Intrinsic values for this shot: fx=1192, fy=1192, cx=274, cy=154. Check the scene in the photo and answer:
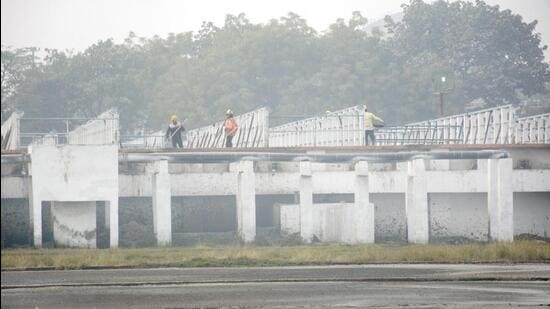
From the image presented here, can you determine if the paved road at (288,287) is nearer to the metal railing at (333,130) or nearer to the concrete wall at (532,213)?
the concrete wall at (532,213)

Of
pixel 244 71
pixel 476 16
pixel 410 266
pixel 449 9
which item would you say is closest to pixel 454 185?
pixel 410 266

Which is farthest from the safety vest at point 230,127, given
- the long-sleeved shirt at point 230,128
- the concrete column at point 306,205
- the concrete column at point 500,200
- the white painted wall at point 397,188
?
the concrete column at point 500,200

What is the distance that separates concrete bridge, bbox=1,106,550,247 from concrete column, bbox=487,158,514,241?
1.4 inches

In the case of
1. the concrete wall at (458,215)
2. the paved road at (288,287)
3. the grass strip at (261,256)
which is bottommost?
the paved road at (288,287)

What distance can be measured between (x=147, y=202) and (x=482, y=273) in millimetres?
20899

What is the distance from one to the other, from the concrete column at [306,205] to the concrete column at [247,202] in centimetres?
173

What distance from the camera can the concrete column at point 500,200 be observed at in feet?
142

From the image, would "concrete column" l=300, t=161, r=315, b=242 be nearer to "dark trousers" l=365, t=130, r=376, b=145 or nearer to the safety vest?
the safety vest

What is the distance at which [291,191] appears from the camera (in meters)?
45.9

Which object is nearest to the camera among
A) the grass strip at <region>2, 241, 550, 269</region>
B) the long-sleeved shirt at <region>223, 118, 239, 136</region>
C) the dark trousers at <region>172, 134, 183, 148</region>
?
the grass strip at <region>2, 241, 550, 269</region>

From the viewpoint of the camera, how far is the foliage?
7925 centimetres

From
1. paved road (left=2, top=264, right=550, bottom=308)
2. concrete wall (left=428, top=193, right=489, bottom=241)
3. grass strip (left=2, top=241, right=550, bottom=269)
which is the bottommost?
paved road (left=2, top=264, right=550, bottom=308)

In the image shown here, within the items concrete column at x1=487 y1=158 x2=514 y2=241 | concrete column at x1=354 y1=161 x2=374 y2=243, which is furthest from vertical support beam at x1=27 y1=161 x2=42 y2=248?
concrete column at x1=487 y1=158 x2=514 y2=241

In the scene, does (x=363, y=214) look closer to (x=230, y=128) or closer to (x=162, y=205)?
(x=162, y=205)
